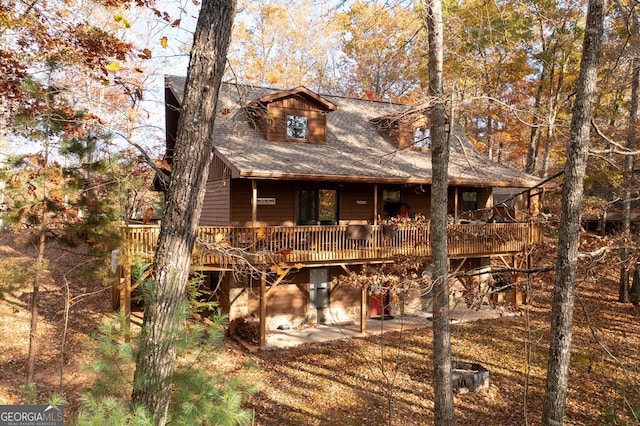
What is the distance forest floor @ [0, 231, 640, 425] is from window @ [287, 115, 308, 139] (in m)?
7.80

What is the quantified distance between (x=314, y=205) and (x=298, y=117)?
353cm

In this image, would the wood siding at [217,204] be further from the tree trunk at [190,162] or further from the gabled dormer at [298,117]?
the tree trunk at [190,162]

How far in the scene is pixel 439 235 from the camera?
8289 millimetres

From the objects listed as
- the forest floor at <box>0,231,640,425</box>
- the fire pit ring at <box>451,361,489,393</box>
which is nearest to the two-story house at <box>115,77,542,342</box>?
the forest floor at <box>0,231,640,425</box>

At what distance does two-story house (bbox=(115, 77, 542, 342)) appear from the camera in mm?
13484

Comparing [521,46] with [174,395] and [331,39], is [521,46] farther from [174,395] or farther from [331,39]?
[174,395]

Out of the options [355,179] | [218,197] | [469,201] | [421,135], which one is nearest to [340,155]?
[355,179]

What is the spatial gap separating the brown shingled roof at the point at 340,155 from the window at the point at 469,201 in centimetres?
146

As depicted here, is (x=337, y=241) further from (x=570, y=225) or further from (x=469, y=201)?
(x=469, y=201)

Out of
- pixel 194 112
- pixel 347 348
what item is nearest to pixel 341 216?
pixel 347 348

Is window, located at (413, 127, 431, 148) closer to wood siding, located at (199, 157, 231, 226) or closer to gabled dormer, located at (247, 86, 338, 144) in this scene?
gabled dormer, located at (247, 86, 338, 144)

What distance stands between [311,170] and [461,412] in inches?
316

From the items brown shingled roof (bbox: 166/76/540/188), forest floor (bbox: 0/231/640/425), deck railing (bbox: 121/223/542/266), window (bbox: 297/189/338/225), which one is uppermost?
brown shingled roof (bbox: 166/76/540/188)

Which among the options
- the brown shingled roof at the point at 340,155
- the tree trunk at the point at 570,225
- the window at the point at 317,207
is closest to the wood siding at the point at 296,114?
the brown shingled roof at the point at 340,155
